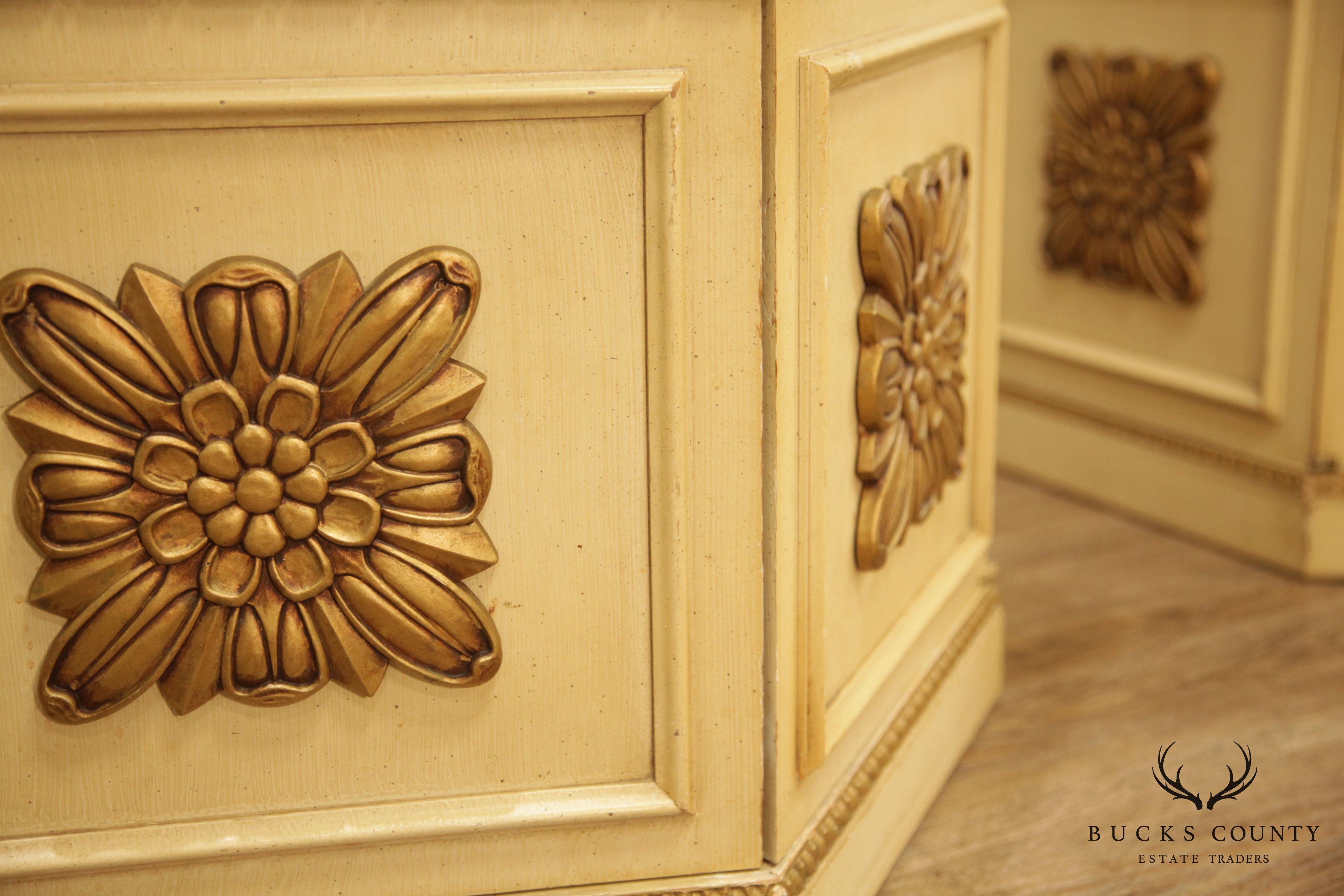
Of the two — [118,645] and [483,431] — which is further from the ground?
[483,431]

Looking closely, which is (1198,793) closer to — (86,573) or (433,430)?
(433,430)

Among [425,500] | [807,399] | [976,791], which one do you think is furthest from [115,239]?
[976,791]

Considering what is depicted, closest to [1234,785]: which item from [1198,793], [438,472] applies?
[1198,793]

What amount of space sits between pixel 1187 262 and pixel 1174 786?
78 centimetres

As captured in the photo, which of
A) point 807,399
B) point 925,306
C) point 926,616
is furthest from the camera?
point 926,616

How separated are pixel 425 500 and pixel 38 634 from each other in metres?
0.27

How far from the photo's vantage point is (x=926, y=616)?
128cm

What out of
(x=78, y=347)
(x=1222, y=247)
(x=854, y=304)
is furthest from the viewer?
(x=1222, y=247)

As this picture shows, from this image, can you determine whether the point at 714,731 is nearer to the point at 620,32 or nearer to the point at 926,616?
the point at 926,616

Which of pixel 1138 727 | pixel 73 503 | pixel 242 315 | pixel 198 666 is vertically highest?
pixel 242 315

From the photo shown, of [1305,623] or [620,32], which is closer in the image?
[620,32]

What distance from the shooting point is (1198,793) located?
1322mm

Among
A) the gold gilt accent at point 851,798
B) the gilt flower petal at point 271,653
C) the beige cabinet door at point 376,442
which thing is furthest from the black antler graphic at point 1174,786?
the gilt flower petal at point 271,653

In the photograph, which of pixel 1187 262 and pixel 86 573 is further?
pixel 1187 262
